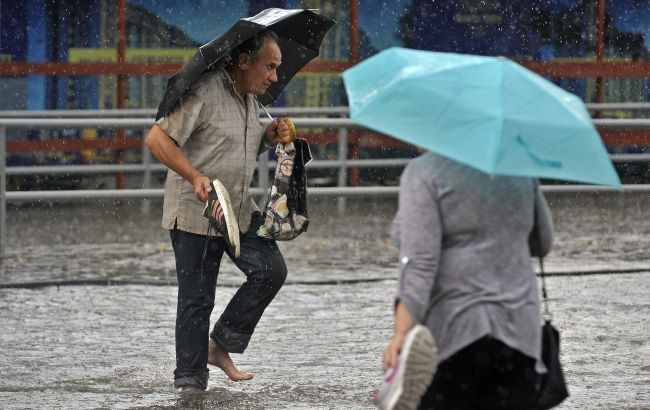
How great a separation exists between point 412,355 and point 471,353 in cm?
33

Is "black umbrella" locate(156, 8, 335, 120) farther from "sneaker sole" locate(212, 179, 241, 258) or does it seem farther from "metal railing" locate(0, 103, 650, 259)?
"metal railing" locate(0, 103, 650, 259)

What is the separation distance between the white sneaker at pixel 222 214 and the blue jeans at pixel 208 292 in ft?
1.40

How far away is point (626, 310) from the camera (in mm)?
9828

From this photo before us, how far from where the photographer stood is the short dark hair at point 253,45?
6.78 m

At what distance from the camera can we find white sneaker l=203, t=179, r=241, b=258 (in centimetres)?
641

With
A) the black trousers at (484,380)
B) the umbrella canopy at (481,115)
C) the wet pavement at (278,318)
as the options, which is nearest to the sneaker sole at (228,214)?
the wet pavement at (278,318)

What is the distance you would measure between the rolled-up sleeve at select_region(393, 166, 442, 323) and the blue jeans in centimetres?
262

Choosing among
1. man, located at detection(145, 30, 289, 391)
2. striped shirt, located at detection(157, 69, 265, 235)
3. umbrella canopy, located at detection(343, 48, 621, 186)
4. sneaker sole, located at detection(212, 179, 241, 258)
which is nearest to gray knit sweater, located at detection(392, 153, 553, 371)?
umbrella canopy, located at detection(343, 48, 621, 186)

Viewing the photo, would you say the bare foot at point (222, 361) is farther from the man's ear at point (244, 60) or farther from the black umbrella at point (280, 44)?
the man's ear at point (244, 60)

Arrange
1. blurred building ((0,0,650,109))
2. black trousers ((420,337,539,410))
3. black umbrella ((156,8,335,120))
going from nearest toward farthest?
black trousers ((420,337,539,410)) → black umbrella ((156,8,335,120)) → blurred building ((0,0,650,109))

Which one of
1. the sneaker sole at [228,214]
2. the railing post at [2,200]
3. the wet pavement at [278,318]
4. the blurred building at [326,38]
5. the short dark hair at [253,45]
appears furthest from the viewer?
the blurred building at [326,38]

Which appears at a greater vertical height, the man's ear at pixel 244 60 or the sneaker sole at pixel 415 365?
the man's ear at pixel 244 60

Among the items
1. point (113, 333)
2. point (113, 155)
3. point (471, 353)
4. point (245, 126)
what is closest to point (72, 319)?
point (113, 333)

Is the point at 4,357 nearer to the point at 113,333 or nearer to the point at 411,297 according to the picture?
the point at 113,333
